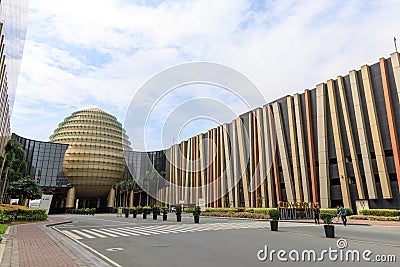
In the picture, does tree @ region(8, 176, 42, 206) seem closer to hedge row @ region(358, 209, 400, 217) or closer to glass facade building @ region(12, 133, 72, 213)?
hedge row @ region(358, 209, 400, 217)

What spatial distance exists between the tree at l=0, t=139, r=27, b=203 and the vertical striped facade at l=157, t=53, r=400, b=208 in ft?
121

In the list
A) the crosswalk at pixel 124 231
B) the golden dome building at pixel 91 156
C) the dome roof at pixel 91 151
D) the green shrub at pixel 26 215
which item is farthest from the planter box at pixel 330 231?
the dome roof at pixel 91 151

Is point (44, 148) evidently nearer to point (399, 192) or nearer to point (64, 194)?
point (64, 194)

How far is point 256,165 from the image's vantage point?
5147cm

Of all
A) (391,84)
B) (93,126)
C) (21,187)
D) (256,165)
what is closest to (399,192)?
(391,84)

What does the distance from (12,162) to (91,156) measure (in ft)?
188

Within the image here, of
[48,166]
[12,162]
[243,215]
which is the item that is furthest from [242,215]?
[48,166]

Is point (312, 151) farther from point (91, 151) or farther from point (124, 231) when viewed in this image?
point (91, 151)

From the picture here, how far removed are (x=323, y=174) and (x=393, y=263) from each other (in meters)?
34.3

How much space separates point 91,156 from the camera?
9969cm

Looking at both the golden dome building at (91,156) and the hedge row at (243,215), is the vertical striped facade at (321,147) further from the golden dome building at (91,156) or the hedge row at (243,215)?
the golden dome building at (91,156)

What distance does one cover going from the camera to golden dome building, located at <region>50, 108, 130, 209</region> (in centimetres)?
9669

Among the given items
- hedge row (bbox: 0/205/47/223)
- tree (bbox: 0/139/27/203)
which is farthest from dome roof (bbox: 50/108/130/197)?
hedge row (bbox: 0/205/47/223)

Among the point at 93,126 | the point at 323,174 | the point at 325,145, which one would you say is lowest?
the point at 323,174
